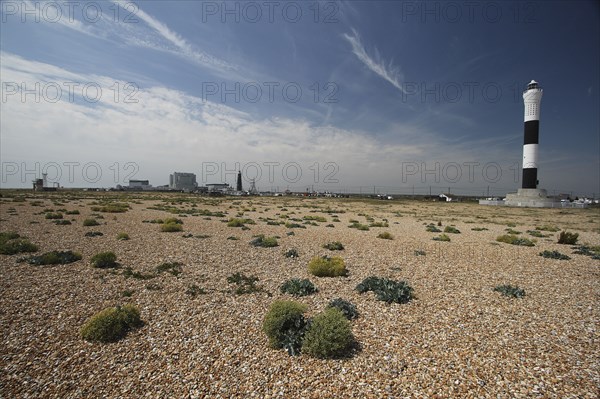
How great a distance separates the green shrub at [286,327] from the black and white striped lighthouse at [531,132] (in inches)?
3772

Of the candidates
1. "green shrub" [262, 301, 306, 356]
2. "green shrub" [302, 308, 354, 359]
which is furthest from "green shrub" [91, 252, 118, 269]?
"green shrub" [302, 308, 354, 359]

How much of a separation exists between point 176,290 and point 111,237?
13.3 m

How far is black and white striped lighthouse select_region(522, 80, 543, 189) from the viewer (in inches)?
3024

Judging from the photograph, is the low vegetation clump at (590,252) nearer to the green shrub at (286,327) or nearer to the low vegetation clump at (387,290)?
the low vegetation clump at (387,290)

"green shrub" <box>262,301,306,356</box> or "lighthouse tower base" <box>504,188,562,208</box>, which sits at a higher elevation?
"lighthouse tower base" <box>504,188,562,208</box>

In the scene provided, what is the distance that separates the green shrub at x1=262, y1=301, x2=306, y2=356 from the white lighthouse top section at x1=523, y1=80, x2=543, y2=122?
98162 millimetres

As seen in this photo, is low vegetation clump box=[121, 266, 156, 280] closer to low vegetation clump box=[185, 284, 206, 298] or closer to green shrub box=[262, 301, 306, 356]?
low vegetation clump box=[185, 284, 206, 298]

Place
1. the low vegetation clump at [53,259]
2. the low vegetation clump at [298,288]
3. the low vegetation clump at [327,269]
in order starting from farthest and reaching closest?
the low vegetation clump at [53,259]
the low vegetation clump at [327,269]
the low vegetation clump at [298,288]

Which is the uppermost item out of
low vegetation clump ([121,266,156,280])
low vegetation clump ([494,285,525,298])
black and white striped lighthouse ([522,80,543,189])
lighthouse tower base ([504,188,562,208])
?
black and white striped lighthouse ([522,80,543,189])

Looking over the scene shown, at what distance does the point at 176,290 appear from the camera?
10336 mm

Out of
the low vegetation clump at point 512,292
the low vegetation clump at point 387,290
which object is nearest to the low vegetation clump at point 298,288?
the low vegetation clump at point 387,290

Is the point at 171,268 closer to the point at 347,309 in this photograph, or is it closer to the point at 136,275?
the point at 136,275

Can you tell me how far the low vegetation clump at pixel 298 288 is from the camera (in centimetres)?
1035

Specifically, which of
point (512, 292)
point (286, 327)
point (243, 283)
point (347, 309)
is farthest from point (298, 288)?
point (512, 292)
